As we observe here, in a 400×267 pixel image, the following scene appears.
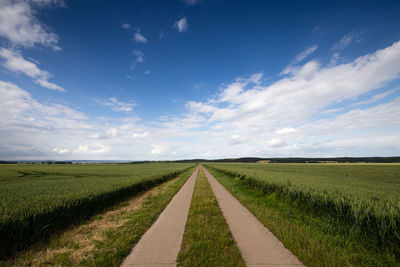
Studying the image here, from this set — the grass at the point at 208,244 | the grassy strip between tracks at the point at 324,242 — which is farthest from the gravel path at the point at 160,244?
the grassy strip between tracks at the point at 324,242

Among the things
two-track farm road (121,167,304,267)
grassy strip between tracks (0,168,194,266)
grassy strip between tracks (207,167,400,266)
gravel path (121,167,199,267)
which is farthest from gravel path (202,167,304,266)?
grassy strip between tracks (0,168,194,266)

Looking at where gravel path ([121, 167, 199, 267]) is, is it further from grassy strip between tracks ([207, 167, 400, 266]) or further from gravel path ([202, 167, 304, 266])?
grassy strip between tracks ([207, 167, 400, 266])

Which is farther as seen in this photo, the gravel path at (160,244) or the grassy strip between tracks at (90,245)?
the grassy strip between tracks at (90,245)

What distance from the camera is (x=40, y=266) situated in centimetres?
405

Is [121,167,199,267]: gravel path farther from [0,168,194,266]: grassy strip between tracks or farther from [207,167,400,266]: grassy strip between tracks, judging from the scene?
[207,167,400,266]: grassy strip between tracks

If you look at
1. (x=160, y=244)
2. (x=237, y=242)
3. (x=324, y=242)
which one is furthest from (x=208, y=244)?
(x=324, y=242)

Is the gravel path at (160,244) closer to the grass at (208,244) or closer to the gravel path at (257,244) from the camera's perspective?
the grass at (208,244)

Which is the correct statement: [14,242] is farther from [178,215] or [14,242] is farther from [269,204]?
[269,204]

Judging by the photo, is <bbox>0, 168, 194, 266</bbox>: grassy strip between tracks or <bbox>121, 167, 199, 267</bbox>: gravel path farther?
<bbox>0, 168, 194, 266</bbox>: grassy strip between tracks

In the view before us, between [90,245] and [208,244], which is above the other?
[208,244]

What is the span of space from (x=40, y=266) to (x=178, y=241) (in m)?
3.54

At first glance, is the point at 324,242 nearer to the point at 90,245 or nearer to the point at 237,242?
the point at 237,242

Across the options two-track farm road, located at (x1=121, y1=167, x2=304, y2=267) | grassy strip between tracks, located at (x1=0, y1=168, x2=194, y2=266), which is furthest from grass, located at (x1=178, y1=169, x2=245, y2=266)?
grassy strip between tracks, located at (x1=0, y1=168, x2=194, y2=266)

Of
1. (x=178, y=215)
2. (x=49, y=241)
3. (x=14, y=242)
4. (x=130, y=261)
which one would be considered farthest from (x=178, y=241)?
(x=14, y=242)
